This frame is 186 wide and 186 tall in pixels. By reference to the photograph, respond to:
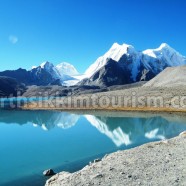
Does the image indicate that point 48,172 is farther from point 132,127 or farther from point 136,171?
point 132,127

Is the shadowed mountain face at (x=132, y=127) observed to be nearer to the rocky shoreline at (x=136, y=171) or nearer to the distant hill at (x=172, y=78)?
the rocky shoreline at (x=136, y=171)

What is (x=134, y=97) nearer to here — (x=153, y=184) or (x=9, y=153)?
(x=9, y=153)

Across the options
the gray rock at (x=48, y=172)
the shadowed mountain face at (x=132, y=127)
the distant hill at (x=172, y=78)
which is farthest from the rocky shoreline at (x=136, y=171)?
the distant hill at (x=172, y=78)

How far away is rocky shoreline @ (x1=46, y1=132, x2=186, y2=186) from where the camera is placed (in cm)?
1606

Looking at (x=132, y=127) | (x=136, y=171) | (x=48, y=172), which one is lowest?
(x=48, y=172)

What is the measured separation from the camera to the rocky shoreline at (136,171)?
16.1 meters

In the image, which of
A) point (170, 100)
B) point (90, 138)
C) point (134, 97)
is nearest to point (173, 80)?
point (134, 97)

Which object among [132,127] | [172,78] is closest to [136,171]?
[132,127]

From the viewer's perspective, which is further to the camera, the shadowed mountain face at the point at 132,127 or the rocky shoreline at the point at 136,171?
the shadowed mountain face at the point at 132,127

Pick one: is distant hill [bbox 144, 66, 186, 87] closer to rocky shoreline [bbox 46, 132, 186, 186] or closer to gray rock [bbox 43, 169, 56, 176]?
rocky shoreline [bbox 46, 132, 186, 186]

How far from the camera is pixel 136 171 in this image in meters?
17.7

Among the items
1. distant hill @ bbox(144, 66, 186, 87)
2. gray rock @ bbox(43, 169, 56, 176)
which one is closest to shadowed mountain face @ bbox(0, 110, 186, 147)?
gray rock @ bbox(43, 169, 56, 176)

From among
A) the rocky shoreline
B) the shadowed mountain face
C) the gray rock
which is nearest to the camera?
the rocky shoreline

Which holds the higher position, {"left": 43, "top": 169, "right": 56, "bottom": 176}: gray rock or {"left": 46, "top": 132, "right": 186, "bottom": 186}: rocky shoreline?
{"left": 46, "top": 132, "right": 186, "bottom": 186}: rocky shoreline
